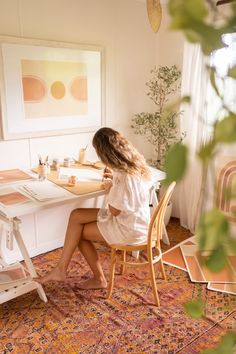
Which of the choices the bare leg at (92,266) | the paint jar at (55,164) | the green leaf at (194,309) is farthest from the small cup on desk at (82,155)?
the green leaf at (194,309)

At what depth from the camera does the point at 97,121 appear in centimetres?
305

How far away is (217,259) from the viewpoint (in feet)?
1.11

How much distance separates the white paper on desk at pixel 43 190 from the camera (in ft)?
6.87

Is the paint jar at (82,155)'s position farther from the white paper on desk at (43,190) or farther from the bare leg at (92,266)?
the bare leg at (92,266)

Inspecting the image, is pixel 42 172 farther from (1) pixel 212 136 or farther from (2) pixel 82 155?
(1) pixel 212 136

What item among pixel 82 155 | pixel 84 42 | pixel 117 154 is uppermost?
pixel 84 42

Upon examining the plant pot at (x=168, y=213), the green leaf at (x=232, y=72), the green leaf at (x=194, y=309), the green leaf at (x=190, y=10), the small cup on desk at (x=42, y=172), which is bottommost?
the plant pot at (x=168, y=213)

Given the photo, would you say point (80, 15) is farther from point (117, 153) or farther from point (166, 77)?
point (117, 153)

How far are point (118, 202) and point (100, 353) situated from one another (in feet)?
2.78

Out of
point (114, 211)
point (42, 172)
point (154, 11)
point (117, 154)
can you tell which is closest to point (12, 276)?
point (42, 172)

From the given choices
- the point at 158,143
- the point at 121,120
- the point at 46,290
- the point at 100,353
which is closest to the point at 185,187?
the point at 158,143

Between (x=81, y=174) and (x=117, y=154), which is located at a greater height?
(x=117, y=154)

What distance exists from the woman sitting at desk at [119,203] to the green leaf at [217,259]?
1682 millimetres

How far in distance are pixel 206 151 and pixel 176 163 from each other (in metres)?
0.03
